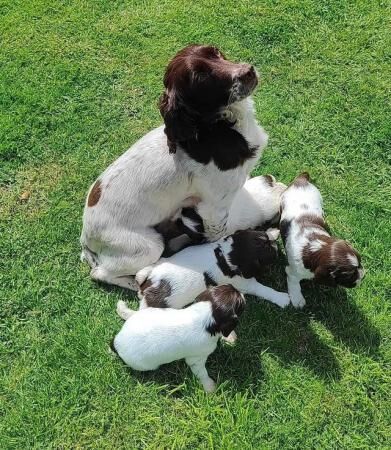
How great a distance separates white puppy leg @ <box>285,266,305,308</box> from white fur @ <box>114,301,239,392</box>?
2.57ft

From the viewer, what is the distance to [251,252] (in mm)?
Answer: 4355

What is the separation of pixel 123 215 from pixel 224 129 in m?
0.99

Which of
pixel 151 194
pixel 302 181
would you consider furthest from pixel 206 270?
pixel 302 181

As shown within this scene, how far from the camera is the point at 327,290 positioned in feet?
15.1

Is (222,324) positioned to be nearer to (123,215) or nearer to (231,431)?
(231,431)

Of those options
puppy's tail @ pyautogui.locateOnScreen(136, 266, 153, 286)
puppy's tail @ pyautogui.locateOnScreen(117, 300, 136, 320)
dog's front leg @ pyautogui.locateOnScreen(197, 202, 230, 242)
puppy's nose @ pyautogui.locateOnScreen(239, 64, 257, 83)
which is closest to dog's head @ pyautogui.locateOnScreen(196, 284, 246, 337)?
puppy's tail @ pyautogui.locateOnScreen(136, 266, 153, 286)

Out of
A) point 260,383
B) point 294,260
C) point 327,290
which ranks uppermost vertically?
point 294,260

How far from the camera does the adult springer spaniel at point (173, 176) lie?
12.4 feet

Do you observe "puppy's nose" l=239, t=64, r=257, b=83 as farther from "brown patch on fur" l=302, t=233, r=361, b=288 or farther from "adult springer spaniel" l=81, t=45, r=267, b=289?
"brown patch on fur" l=302, t=233, r=361, b=288

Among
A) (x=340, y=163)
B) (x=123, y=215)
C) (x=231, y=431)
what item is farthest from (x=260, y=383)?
(x=340, y=163)

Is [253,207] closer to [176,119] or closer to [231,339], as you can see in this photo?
[231,339]

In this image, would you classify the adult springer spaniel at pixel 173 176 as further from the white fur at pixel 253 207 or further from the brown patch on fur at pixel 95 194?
the white fur at pixel 253 207

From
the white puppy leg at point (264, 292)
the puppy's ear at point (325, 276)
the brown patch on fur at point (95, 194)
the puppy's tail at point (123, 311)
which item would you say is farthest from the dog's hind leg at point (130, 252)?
the puppy's ear at point (325, 276)

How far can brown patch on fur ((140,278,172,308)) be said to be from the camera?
13.9 ft
